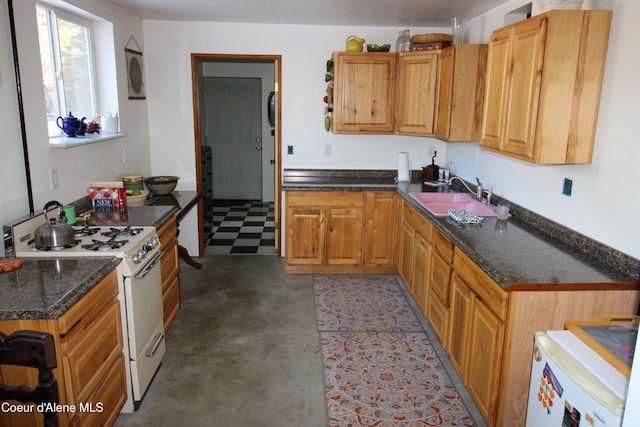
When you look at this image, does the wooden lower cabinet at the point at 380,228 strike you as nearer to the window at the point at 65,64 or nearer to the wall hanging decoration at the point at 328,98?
the wall hanging decoration at the point at 328,98

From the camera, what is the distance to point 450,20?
14.4ft

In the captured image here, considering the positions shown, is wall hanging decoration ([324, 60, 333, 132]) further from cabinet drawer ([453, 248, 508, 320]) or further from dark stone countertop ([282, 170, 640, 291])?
cabinet drawer ([453, 248, 508, 320])

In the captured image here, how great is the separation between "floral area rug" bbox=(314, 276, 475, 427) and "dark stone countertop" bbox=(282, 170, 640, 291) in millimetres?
864

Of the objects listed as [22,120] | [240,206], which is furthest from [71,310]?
[240,206]

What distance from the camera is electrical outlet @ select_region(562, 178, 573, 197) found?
9.02 ft

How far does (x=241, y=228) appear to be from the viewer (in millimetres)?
6344

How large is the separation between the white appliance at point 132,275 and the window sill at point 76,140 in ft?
1.74

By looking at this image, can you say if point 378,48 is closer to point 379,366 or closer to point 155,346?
point 379,366

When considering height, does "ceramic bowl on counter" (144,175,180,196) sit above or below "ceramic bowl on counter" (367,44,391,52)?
below

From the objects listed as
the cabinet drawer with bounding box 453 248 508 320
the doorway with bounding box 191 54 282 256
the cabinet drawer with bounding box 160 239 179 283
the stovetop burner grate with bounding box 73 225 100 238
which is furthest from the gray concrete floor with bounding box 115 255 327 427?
the doorway with bounding box 191 54 282 256

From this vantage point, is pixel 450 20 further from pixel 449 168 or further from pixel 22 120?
pixel 22 120

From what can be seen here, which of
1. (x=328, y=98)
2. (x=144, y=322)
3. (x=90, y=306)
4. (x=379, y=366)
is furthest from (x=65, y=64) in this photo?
(x=379, y=366)

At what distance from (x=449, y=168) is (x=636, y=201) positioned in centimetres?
270

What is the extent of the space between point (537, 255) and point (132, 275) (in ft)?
Answer: 6.84
